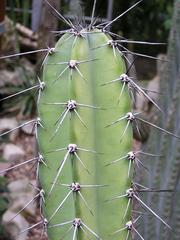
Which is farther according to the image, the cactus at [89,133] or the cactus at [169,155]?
the cactus at [169,155]

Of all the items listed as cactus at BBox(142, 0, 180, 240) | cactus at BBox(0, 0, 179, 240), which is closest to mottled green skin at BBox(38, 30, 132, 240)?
cactus at BBox(0, 0, 179, 240)

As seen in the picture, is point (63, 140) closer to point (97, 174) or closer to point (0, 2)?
point (97, 174)

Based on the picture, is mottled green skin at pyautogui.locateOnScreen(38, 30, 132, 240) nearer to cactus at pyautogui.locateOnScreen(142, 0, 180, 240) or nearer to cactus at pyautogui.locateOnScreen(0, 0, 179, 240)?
cactus at pyautogui.locateOnScreen(0, 0, 179, 240)

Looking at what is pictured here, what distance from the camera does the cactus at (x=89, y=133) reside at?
132 centimetres

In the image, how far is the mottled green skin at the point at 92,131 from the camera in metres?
1.33

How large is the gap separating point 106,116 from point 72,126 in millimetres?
84

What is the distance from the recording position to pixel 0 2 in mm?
3463

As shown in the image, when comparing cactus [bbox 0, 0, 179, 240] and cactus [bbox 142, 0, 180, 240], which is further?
cactus [bbox 142, 0, 180, 240]

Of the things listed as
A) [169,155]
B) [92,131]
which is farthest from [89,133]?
[169,155]

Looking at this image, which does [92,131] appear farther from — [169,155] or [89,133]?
[169,155]

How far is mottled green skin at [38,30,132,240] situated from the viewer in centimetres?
133

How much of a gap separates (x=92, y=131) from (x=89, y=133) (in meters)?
0.01

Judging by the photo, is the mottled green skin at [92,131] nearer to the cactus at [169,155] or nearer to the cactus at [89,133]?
the cactus at [89,133]

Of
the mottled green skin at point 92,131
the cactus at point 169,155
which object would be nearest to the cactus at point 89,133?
the mottled green skin at point 92,131
